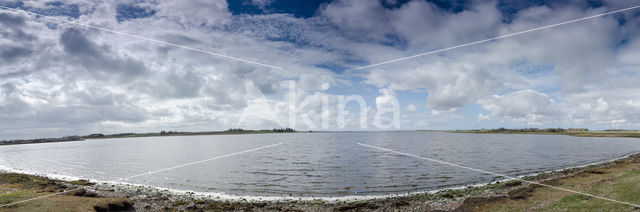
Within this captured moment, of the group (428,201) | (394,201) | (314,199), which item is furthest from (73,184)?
(428,201)

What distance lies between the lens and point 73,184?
3778 cm

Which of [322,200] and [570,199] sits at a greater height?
[570,199]

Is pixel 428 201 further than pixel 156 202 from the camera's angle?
No

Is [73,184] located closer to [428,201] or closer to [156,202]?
[156,202]

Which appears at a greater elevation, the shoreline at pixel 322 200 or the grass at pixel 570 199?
the grass at pixel 570 199

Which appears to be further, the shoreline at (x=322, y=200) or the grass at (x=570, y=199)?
the shoreline at (x=322, y=200)

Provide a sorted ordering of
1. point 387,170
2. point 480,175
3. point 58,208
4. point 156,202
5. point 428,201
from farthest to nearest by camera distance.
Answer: point 387,170, point 480,175, point 156,202, point 428,201, point 58,208

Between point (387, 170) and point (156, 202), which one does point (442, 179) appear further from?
point (156, 202)

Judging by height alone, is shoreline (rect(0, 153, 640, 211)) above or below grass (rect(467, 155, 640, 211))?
below

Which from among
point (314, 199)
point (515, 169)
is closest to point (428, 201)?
point (314, 199)

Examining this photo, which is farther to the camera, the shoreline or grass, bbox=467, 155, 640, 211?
the shoreline

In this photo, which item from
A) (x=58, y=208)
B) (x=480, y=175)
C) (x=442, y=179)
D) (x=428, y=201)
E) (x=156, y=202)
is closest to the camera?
(x=58, y=208)

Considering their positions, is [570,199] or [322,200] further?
[322,200]

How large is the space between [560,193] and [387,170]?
915 inches
